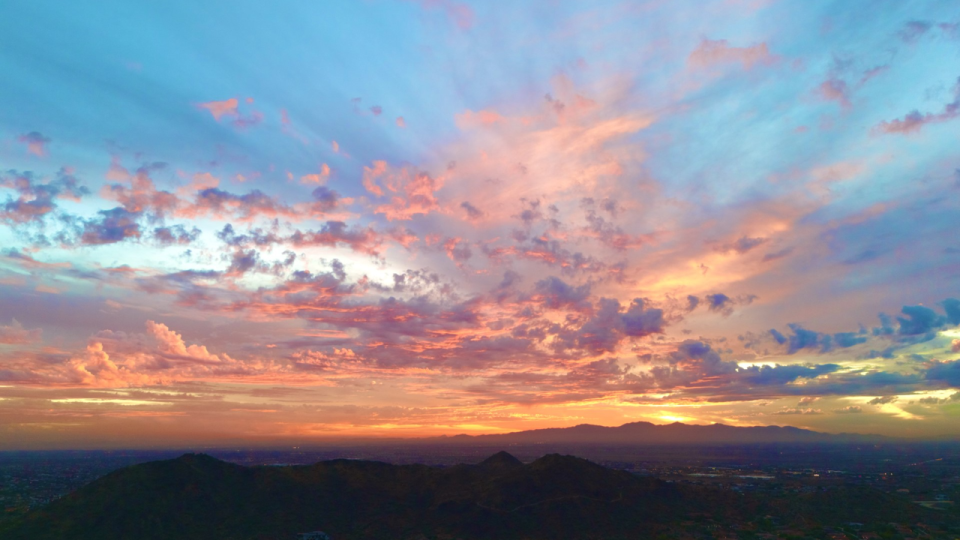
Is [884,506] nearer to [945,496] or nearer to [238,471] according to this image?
[945,496]

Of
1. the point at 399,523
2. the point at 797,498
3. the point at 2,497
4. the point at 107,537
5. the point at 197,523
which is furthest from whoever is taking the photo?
the point at 2,497

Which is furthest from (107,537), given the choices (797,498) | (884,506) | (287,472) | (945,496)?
(945,496)

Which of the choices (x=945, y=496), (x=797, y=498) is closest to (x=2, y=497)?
(x=797, y=498)

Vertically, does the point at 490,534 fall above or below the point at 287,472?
below

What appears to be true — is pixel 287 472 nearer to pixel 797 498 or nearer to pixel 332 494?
pixel 332 494

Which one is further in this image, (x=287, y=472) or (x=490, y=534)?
(x=287, y=472)

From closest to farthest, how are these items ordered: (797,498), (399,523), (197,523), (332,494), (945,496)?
(197,523), (399,523), (332,494), (797,498), (945,496)
